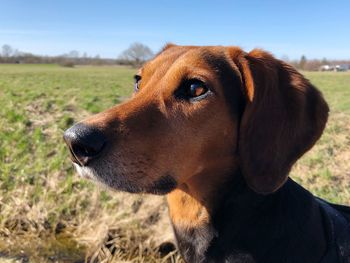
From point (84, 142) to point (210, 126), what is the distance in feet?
3.15

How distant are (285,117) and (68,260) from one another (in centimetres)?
409

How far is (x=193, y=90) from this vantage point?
3107 millimetres

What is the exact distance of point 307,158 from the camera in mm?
7988

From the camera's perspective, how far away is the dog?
2816 mm

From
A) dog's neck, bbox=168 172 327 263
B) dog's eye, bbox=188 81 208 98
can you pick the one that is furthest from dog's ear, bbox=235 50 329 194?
dog's eye, bbox=188 81 208 98

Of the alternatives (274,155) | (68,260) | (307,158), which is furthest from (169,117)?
(307,158)

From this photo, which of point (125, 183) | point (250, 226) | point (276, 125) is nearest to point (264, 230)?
point (250, 226)

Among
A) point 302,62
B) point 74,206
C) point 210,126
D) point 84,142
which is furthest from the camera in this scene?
point 302,62

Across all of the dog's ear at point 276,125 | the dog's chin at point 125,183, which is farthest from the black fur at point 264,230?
the dog's chin at point 125,183

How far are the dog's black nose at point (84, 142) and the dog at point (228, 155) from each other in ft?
0.06

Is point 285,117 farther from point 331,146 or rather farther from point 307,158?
point 331,146

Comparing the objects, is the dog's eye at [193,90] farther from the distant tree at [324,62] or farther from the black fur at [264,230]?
the distant tree at [324,62]

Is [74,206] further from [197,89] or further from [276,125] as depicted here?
[276,125]

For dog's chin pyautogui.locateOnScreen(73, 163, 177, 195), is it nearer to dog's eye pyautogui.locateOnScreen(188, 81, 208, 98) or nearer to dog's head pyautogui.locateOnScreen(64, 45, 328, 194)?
dog's head pyautogui.locateOnScreen(64, 45, 328, 194)
